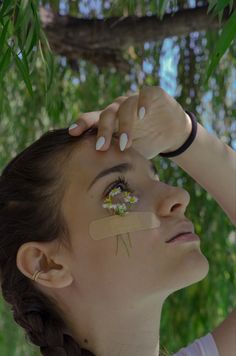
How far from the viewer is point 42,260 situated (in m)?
1.48

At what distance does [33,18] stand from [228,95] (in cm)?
151

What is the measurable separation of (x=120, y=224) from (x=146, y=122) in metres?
0.29

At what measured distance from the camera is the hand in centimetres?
146

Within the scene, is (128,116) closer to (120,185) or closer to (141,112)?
(141,112)

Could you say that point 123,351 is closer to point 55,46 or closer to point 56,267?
point 56,267

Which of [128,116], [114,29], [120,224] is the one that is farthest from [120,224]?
[114,29]

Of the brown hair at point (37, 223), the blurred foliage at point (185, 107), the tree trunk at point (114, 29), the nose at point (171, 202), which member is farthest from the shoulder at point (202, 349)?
the blurred foliage at point (185, 107)

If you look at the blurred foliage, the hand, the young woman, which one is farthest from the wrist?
the blurred foliage

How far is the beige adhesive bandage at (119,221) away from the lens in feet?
4.64

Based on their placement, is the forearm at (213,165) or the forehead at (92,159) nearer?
the forehead at (92,159)

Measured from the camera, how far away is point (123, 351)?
1472mm

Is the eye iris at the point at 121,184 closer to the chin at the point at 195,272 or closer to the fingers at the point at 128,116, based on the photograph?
the fingers at the point at 128,116

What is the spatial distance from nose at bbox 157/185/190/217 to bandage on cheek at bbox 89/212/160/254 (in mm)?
21

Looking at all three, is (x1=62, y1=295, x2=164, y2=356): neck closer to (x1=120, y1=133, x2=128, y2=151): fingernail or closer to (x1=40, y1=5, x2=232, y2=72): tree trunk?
(x1=120, y1=133, x2=128, y2=151): fingernail
